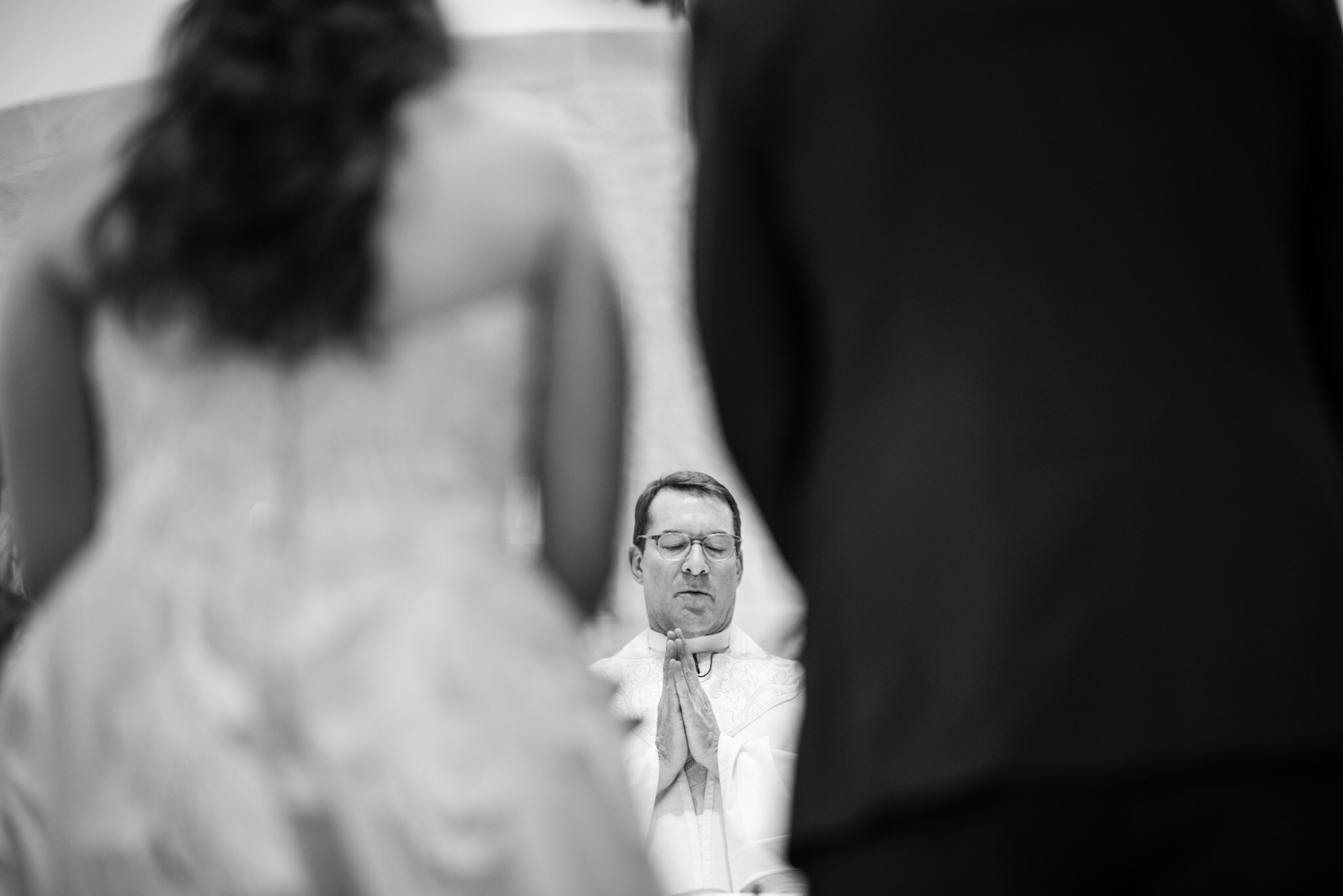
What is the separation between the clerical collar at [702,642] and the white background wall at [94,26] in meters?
3.49

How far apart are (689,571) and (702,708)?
1.10 meters

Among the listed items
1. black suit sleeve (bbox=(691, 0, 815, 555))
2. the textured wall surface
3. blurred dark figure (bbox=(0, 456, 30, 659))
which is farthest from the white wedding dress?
the textured wall surface

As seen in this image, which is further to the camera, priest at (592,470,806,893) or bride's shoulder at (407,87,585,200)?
priest at (592,470,806,893)

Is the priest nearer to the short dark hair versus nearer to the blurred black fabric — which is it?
the short dark hair

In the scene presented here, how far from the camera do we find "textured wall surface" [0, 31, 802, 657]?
8.02m

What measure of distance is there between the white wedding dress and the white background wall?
6709 mm

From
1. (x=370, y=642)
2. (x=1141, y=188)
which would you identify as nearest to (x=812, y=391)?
(x=1141, y=188)

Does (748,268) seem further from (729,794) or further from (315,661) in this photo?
(729,794)

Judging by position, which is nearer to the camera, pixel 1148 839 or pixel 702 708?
pixel 1148 839

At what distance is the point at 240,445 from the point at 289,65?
398 millimetres

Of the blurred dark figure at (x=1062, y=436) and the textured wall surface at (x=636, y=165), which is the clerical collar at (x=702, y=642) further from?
the blurred dark figure at (x=1062, y=436)

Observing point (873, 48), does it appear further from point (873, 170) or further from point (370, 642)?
point (370, 642)

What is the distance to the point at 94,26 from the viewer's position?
8.00 metres

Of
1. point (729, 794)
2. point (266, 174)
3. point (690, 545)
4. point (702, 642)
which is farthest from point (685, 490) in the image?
point (266, 174)
